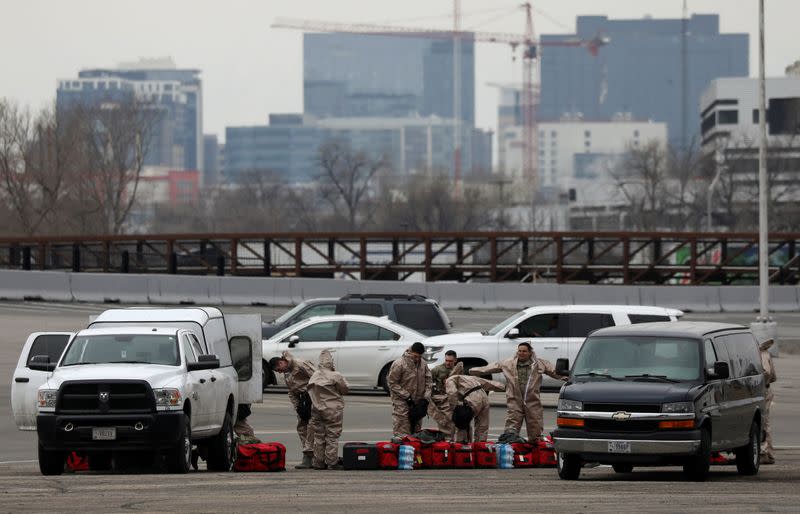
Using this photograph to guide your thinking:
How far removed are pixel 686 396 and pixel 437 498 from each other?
3310 mm

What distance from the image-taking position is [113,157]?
119 metres

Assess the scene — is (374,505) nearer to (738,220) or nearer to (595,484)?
(595,484)

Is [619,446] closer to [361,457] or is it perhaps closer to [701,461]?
[701,461]

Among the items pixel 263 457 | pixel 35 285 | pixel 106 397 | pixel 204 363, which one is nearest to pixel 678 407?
pixel 263 457

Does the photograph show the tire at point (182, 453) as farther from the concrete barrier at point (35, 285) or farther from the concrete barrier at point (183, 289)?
the concrete barrier at point (35, 285)

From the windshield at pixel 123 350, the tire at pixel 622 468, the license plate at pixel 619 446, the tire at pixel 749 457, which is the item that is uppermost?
the windshield at pixel 123 350

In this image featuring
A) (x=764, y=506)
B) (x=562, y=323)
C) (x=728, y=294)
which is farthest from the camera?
(x=728, y=294)

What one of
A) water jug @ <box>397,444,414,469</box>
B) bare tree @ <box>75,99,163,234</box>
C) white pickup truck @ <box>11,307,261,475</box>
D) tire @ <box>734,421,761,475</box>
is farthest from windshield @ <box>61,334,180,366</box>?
bare tree @ <box>75,99,163,234</box>

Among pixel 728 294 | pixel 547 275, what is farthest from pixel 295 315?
pixel 547 275

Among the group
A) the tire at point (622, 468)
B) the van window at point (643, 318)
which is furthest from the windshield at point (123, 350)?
the van window at point (643, 318)

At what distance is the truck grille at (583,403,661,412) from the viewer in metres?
16.8

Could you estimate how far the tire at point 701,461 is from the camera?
1681 centimetres

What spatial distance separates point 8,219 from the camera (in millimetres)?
97375

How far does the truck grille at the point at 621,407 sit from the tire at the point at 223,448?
14.7 ft
